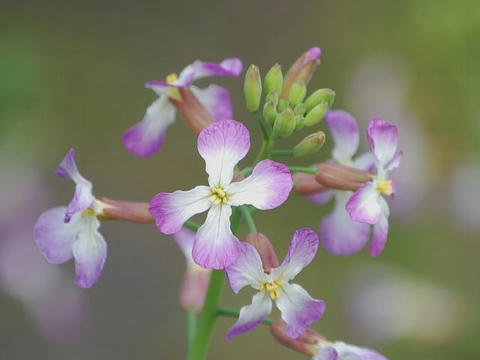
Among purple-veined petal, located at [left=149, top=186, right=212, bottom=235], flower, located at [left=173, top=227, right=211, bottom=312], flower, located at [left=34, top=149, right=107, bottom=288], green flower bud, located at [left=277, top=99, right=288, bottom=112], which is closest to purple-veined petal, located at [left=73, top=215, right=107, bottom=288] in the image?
flower, located at [left=34, top=149, right=107, bottom=288]

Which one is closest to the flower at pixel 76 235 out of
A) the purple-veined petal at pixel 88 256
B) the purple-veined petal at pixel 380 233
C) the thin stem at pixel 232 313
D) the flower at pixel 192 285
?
the purple-veined petal at pixel 88 256

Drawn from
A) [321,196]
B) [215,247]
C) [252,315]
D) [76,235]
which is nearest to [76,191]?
[76,235]

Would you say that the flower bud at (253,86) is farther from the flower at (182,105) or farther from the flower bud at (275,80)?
the flower at (182,105)

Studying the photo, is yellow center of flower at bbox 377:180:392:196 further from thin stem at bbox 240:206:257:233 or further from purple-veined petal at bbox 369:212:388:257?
thin stem at bbox 240:206:257:233

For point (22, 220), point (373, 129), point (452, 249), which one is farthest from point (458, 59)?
point (373, 129)

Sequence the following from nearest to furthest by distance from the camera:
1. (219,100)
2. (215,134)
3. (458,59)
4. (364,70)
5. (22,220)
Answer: (215,134)
(219,100)
(22,220)
(458,59)
(364,70)

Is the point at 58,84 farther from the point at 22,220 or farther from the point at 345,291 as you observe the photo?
the point at 345,291
